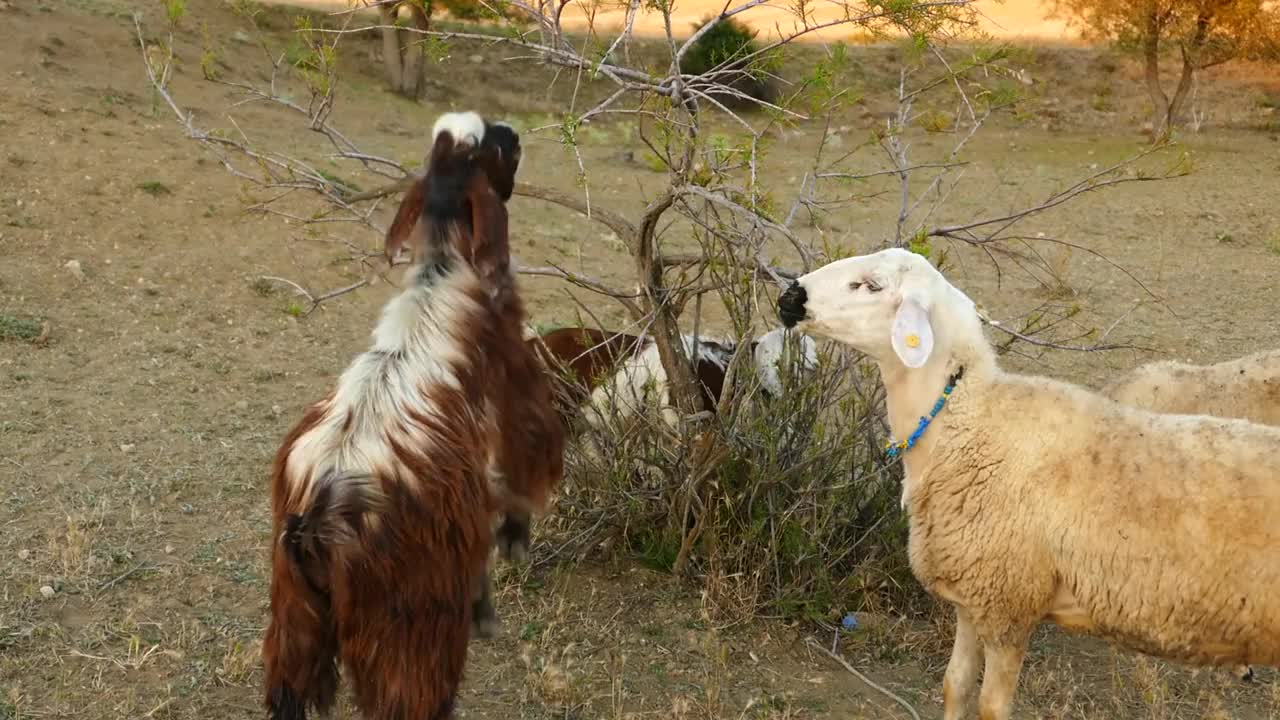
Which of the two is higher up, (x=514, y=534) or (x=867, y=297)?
(x=867, y=297)

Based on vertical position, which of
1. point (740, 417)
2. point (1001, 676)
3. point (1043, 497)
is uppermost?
point (1043, 497)

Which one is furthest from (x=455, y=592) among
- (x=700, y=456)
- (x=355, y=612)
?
(x=700, y=456)

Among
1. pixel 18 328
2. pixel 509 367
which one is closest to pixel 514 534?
pixel 509 367

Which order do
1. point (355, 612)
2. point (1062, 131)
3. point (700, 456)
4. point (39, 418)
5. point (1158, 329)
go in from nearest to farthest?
point (355, 612) < point (700, 456) < point (39, 418) < point (1158, 329) < point (1062, 131)

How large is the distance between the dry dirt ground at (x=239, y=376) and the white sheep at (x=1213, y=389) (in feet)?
1.73

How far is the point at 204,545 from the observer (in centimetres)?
511

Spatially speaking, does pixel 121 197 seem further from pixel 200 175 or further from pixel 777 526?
pixel 777 526

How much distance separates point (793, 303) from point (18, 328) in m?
5.59

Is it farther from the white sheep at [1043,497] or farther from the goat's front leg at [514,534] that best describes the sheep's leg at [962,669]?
the goat's front leg at [514,534]

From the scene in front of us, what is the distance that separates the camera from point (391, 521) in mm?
3031

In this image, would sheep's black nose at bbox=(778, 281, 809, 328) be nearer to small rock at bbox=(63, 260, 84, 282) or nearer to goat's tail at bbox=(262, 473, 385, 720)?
goat's tail at bbox=(262, 473, 385, 720)

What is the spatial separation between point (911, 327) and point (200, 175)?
835 cm

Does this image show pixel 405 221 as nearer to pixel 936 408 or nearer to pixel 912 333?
pixel 912 333

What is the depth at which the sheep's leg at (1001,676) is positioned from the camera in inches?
148
